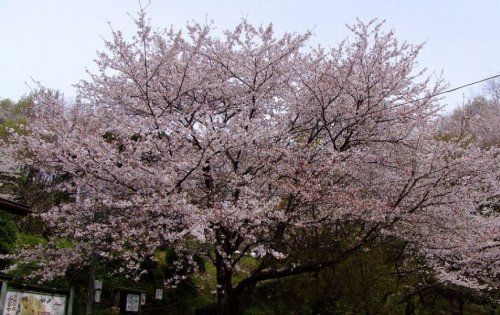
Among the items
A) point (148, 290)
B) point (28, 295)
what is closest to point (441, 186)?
point (28, 295)

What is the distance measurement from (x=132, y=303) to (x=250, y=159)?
4001 mm

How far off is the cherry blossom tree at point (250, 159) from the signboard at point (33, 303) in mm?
1259

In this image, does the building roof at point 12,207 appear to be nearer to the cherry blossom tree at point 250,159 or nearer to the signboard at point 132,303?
the cherry blossom tree at point 250,159

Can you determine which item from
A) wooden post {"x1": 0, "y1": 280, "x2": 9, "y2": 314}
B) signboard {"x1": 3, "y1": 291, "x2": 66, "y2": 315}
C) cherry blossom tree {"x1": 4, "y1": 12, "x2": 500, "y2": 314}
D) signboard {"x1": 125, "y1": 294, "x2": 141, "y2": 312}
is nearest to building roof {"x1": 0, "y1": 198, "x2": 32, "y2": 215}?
cherry blossom tree {"x1": 4, "y1": 12, "x2": 500, "y2": 314}

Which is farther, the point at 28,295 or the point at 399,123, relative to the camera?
the point at 399,123

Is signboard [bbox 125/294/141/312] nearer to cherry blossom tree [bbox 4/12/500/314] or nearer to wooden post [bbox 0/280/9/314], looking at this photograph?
cherry blossom tree [bbox 4/12/500/314]

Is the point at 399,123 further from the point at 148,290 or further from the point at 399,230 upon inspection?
the point at 148,290

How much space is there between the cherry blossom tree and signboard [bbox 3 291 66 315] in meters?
1.26

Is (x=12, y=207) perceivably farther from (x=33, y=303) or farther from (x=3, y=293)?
(x=3, y=293)

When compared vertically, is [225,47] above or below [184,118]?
above

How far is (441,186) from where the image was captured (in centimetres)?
928

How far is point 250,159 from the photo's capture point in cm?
924

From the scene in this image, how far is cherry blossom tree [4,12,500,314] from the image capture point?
7.84 m

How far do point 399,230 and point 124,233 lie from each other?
6126 millimetres
